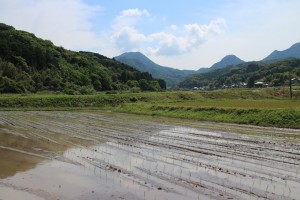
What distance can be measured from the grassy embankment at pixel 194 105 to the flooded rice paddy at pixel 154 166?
397 centimetres

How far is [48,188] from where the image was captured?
9.62m

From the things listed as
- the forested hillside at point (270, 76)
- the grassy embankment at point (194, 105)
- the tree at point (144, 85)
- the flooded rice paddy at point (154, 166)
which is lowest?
the flooded rice paddy at point (154, 166)

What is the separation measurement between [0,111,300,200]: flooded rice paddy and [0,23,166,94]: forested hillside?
48.3m

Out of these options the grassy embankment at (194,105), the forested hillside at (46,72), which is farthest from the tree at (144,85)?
the grassy embankment at (194,105)

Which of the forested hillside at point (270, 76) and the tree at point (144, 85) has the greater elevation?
the forested hillside at point (270, 76)

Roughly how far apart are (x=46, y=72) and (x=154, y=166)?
7421 centimetres

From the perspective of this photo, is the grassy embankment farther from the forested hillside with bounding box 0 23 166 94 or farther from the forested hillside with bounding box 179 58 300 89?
the forested hillside with bounding box 179 58 300 89

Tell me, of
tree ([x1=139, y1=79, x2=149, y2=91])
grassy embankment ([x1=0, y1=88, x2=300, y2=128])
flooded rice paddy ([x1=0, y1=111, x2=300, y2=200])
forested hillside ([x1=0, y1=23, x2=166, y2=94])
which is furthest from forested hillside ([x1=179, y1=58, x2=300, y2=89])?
flooded rice paddy ([x1=0, y1=111, x2=300, y2=200])

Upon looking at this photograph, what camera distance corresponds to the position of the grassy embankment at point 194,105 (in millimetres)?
23402

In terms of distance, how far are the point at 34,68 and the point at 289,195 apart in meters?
81.0

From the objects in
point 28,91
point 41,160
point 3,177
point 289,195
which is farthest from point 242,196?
point 28,91

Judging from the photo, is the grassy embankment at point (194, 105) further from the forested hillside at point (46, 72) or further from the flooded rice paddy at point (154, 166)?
the forested hillside at point (46, 72)

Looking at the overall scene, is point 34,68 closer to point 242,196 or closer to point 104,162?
point 104,162

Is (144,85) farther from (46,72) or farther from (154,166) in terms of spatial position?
(154,166)
